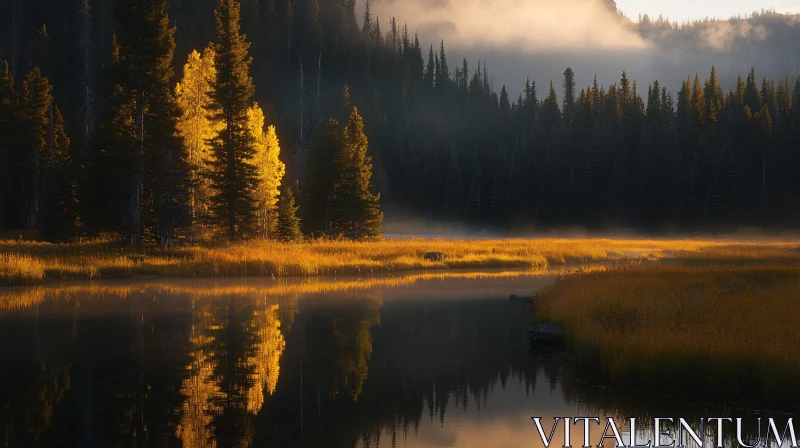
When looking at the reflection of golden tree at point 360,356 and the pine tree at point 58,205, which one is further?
the pine tree at point 58,205

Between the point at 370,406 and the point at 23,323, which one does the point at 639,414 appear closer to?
the point at 370,406

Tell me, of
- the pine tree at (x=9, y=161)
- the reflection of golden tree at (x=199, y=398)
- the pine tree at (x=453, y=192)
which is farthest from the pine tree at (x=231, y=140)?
Result: the pine tree at (x=453, y=192)

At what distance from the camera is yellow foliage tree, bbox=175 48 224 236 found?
48625 millimetres

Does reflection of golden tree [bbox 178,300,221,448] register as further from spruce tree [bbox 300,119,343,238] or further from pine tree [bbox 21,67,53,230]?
pine tree [bbox 21,67,53,230]

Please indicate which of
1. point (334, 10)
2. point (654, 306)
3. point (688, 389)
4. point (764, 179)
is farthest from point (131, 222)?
point (334, 10)

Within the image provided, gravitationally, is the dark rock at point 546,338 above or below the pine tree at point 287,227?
below

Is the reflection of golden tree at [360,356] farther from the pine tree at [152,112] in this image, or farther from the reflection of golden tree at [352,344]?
the pine tree at [152,112]

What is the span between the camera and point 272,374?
52.9 ft

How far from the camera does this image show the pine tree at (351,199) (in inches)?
2517

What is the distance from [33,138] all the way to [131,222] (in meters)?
31.9

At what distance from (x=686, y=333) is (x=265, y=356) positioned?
9793 millimetres

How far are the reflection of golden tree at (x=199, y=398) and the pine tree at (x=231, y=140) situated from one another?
1108 inches

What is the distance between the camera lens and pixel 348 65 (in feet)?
499

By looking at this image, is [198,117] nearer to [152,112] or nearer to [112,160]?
[152,112]
